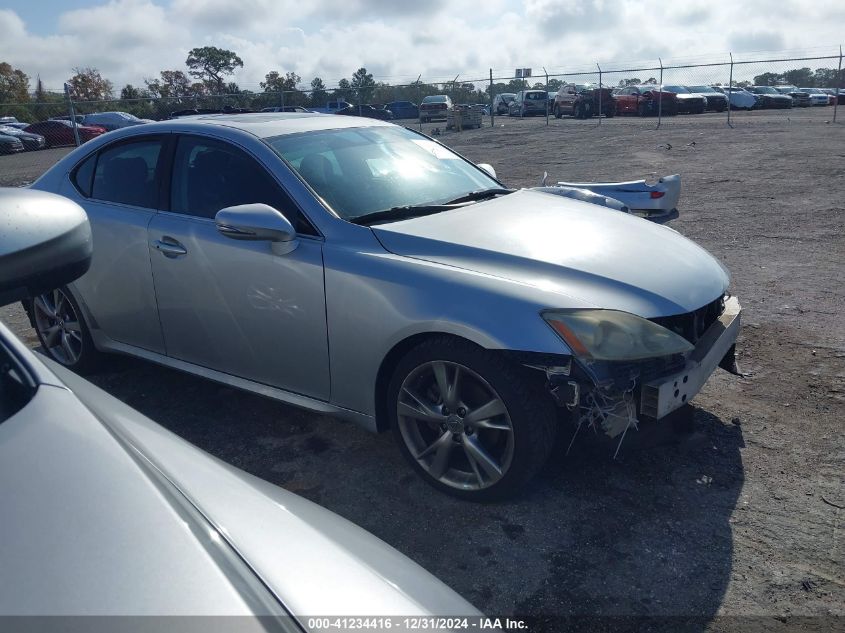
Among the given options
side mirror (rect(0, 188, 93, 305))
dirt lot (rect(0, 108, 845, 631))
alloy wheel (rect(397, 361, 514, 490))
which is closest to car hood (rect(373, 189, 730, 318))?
alloy wheel (rect(397, 361, 514, 490))

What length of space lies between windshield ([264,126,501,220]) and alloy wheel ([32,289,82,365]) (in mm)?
1975

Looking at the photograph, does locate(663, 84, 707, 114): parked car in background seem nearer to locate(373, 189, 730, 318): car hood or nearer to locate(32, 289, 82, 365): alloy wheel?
locate(373, 189, 730, 318): car hood

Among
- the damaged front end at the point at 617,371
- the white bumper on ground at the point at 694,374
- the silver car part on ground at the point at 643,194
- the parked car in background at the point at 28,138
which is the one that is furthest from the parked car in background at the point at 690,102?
the damaged front end at the point at 617,371

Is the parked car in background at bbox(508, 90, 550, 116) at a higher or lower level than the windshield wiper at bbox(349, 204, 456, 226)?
higher

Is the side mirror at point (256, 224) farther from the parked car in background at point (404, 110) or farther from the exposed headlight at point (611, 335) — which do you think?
the parked car in background at point (404, 110)

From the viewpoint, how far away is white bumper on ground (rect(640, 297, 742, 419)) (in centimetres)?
288

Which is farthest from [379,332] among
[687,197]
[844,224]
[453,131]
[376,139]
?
[453,131]

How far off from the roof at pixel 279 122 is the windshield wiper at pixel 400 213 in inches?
32.6

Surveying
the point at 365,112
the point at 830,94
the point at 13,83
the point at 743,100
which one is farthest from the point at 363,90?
the point at 13,83

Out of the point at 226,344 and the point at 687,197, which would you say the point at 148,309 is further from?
the point at 687,197

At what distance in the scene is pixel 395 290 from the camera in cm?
312

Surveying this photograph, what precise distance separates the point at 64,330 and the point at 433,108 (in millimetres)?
29097

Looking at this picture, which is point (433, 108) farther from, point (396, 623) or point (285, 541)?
point (396, 623)

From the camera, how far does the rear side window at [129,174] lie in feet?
13.7
